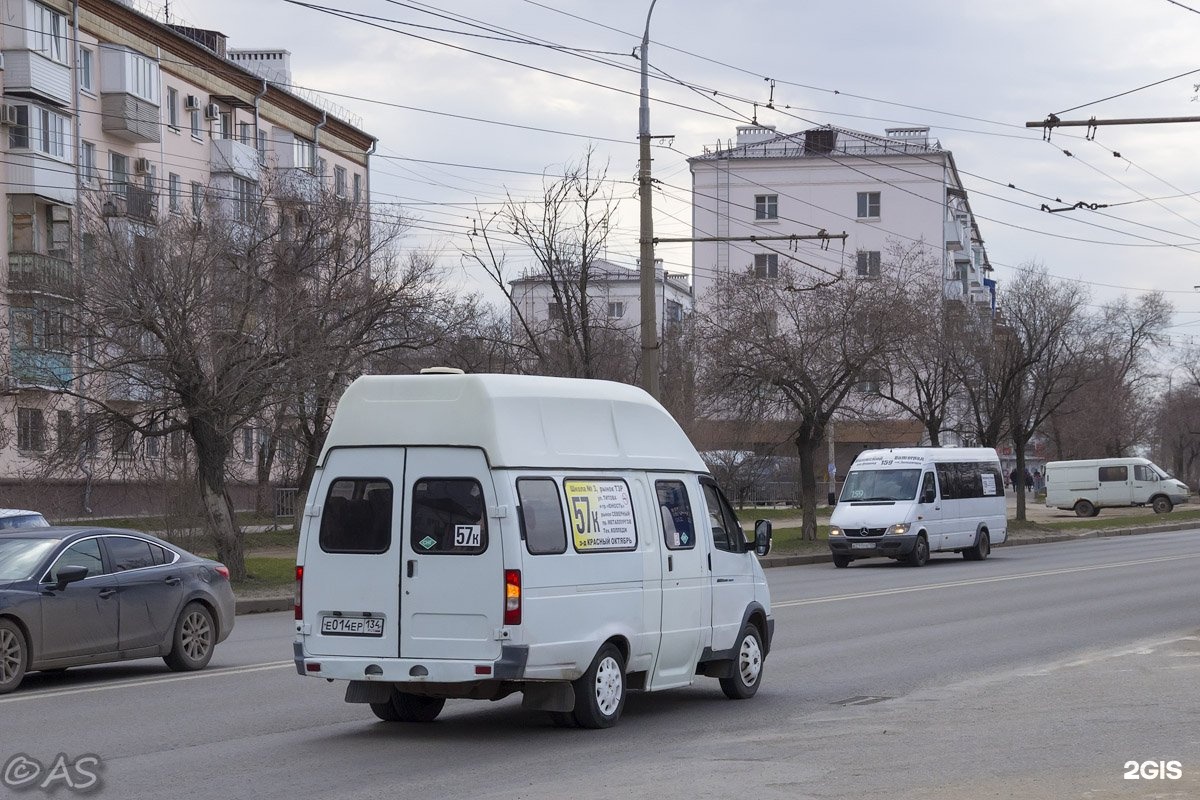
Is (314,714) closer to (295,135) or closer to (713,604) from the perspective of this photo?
(713,604)

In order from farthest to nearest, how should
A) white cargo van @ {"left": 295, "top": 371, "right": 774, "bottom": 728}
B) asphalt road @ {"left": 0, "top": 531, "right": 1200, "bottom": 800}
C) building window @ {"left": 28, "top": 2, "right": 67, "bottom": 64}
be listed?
building window @ {"left": 28, "top": 2, "right": 67, "bottom": 64}
white cargo van @ {"left": 295, "top": 371, "right": 774, "bottom": 728}
asphalt road @ {"left": 0, "top": 531, "right": 1200, "bottom": 800}

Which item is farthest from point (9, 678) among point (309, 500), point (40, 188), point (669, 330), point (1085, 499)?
point (1085, 499)

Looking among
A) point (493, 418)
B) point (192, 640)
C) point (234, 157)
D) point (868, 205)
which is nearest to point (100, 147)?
point (234, 157)

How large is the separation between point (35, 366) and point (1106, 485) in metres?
46.3

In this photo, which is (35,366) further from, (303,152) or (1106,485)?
(1106,485)

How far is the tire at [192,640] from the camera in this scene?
1452 cm

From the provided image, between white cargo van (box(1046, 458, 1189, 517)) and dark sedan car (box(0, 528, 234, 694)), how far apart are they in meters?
51.4

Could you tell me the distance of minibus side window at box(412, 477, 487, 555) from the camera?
392 inches

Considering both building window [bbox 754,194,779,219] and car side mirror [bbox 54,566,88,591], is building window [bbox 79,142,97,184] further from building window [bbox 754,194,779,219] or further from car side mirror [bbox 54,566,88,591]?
building window [bbox 754,194,779,219]

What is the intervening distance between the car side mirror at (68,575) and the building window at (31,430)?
734 inches

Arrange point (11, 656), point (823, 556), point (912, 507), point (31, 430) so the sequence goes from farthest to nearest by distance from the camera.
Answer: point (823, 556) → point (31, 430) → point (912, 507) → point (11, 656)

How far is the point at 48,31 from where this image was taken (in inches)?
1667

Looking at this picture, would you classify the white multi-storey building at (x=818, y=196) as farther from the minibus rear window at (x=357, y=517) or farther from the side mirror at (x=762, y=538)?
the minibus rear window at (x=357, y=517)

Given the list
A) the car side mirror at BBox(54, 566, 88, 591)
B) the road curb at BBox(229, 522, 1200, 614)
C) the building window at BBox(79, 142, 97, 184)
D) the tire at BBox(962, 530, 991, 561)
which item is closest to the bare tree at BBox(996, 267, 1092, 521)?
the road curb at BBox(229, 522, 1200, 614)
